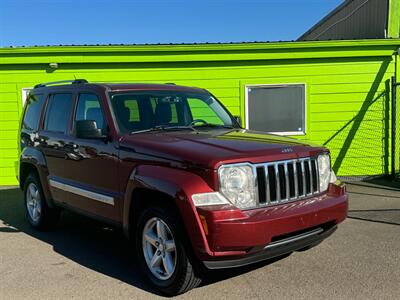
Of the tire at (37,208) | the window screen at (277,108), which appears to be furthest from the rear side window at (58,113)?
the window screen at (277,108)

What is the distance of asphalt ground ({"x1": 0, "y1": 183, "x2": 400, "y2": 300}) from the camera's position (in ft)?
13.9

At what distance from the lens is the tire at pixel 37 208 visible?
21.1 feet

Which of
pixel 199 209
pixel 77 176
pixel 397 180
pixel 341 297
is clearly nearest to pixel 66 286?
pixel 77 176

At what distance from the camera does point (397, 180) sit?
1021cm

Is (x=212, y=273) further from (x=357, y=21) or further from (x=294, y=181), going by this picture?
(x=357, y=21)

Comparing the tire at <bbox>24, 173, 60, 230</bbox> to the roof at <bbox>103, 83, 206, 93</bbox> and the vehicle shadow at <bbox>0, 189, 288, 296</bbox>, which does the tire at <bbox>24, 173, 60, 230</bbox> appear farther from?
the roof at <bbox>103, 83, 206, 93</bbox>

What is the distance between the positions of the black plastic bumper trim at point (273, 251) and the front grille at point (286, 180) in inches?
13.8

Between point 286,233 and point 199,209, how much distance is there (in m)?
0.79

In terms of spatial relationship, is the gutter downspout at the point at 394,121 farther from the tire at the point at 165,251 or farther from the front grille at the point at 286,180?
the tire at the point at 165,251

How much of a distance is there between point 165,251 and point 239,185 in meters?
0.97

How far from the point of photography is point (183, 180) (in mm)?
3898

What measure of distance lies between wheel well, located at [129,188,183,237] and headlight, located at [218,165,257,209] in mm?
491

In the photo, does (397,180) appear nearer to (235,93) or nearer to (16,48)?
(235,93)

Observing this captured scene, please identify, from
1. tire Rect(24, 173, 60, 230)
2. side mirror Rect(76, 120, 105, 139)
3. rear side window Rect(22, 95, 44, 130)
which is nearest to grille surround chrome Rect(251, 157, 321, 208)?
side mirror Rect(76, 120, 105, 139)
